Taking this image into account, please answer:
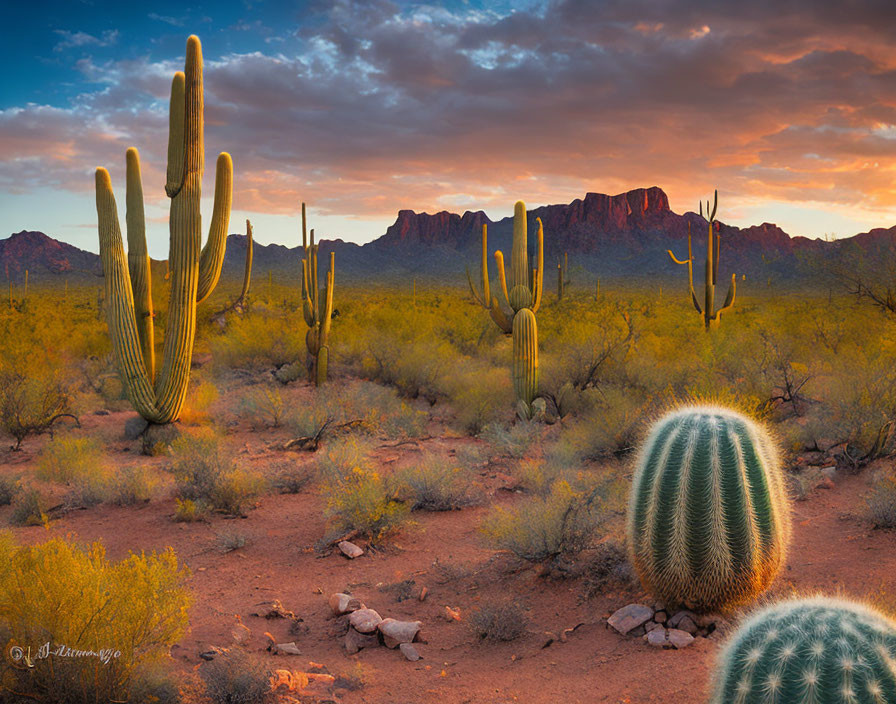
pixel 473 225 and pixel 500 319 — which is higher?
pixel 473 225

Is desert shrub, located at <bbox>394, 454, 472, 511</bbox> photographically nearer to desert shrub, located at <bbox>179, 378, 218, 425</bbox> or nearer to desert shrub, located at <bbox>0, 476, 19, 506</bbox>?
desert shrub, located at <bbox>0, 476, 19, 506</bbox>

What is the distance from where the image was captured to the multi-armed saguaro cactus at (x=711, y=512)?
4688 mm

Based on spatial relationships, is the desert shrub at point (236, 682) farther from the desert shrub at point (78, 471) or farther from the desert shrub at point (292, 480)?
the desert shrub at point (78, 471)

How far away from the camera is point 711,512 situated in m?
4.68

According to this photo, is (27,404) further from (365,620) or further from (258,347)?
(365,620)

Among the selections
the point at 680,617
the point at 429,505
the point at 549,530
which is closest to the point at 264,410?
the point at 429,505

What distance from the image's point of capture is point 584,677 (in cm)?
454

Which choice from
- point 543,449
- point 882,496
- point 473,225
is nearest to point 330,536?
point 543,449

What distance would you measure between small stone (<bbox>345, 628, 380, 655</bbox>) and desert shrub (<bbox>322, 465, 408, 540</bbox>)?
77.5 inches

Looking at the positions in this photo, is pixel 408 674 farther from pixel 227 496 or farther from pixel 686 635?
pixel 227 496

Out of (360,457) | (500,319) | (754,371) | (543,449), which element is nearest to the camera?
(360,457)

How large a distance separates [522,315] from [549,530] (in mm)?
6974

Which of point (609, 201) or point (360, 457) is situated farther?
Result: point (609, 201)

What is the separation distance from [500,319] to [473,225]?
91.7 m
